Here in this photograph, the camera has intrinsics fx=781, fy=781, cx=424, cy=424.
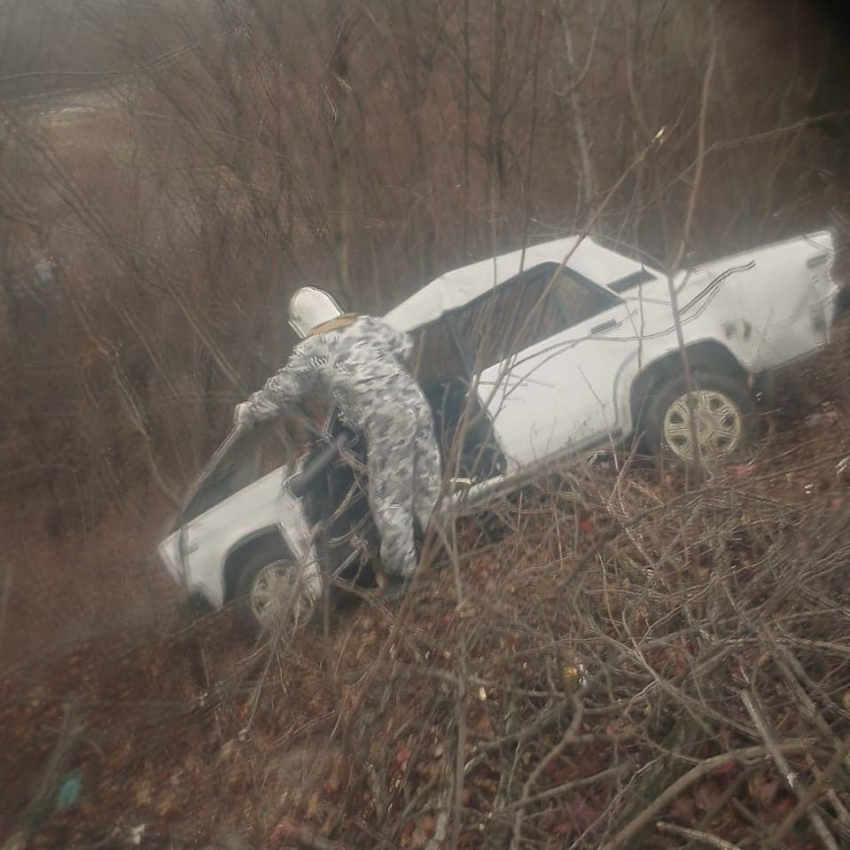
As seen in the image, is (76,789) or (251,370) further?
(251,370)

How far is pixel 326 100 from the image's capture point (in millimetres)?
6852

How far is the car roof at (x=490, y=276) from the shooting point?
4.50m

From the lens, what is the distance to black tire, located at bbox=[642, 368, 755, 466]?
422 centimetres

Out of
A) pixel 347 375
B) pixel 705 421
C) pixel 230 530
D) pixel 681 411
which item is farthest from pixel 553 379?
pixel 230 530

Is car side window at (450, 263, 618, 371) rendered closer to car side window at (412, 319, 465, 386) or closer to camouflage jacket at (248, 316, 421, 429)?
car side window at (412, 319, 465, 386)

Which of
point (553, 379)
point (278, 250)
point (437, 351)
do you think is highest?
point (278, 250)

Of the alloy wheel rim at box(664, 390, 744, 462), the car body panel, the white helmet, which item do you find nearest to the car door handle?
the alloy wheel rim at box(664, 390, 744, 462)

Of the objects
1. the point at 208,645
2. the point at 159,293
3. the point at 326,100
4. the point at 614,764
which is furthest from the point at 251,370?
the point at 614,764

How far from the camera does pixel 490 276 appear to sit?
465cm

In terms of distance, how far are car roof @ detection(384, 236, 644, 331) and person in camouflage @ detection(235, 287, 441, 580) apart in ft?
1.63

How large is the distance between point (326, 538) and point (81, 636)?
10.6 feet

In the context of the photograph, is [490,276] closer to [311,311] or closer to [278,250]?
[311,311]

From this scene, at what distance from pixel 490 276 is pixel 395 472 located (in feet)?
4.57

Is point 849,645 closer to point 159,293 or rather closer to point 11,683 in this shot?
point 11,683
